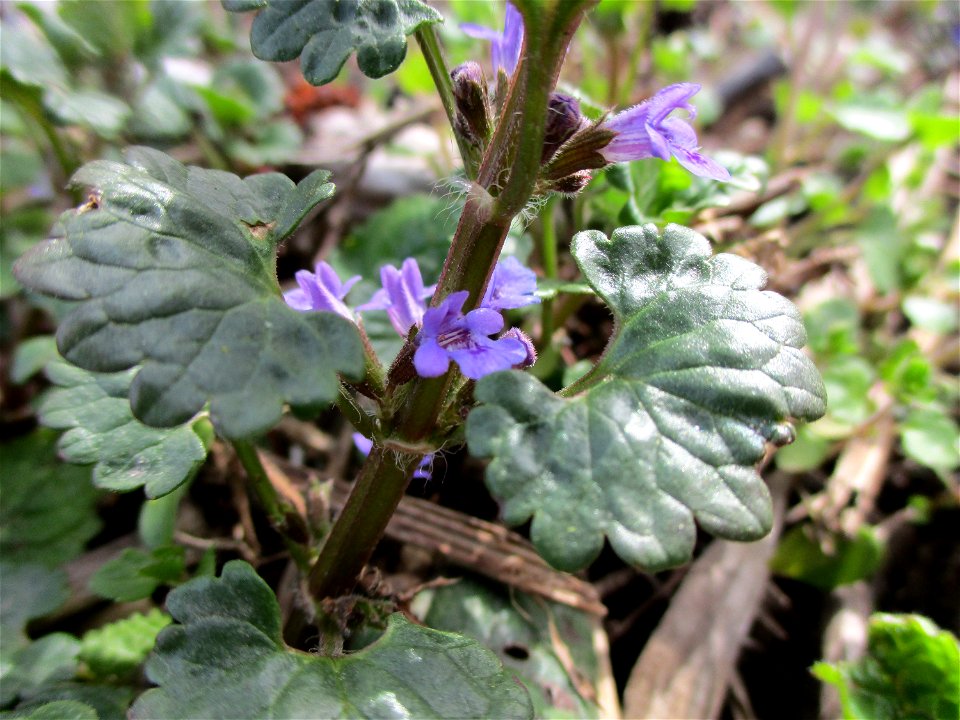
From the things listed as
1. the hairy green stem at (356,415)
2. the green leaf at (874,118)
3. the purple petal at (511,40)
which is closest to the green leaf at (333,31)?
the purple petal at (511,40)

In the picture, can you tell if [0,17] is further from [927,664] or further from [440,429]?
[927,664]

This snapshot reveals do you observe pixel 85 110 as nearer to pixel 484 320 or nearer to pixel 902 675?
pixel 484 320

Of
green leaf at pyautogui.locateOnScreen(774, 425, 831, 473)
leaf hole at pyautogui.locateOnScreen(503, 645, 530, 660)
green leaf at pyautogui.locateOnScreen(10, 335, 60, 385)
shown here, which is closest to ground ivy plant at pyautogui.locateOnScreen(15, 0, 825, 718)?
leaf hole at pyautogui.locateOnScreen(503, 645, 530, 660)

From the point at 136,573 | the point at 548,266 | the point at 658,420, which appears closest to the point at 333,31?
the point at 658,420

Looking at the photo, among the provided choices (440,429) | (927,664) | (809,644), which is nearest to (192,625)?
(440,429)

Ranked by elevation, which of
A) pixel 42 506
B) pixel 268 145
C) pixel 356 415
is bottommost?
pixel 42 506

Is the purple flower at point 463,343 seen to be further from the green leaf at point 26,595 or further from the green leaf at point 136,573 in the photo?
the green leaf at point 26,595

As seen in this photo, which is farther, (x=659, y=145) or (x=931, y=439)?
(x=931, y=439)
